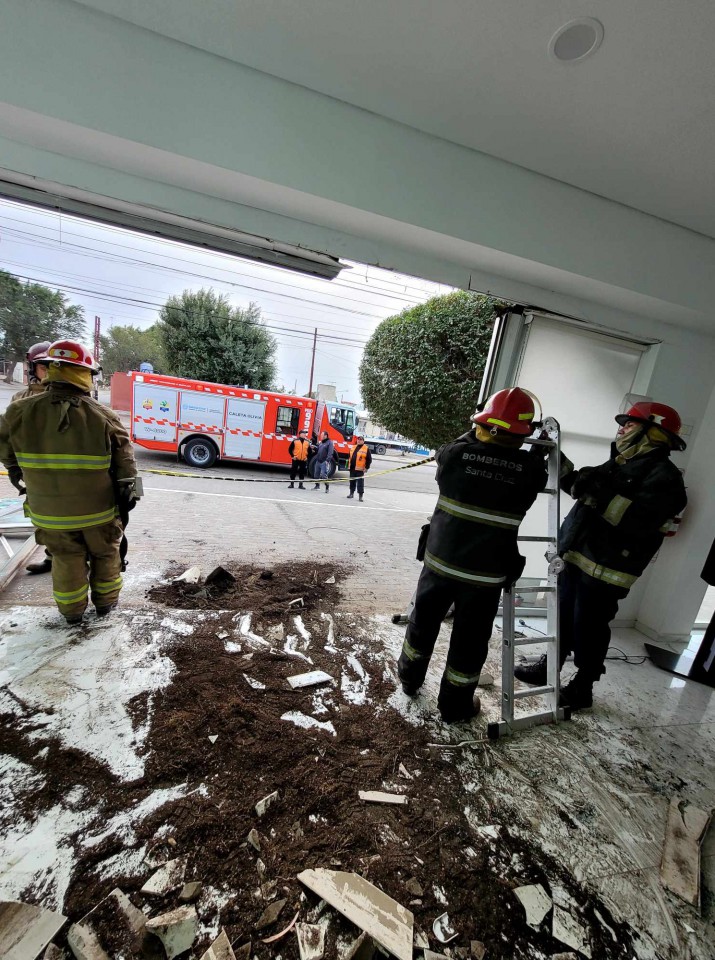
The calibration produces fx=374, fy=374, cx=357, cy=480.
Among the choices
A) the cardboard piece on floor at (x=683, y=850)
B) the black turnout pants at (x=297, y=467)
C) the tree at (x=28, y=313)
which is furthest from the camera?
the black turnout pants at (x=297, y=467)

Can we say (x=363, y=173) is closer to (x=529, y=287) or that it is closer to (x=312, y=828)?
(x=529, y=287)

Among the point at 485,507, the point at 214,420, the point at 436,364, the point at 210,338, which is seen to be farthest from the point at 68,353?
the point at 210,338

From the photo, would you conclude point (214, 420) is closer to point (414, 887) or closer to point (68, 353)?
point (68, 353)

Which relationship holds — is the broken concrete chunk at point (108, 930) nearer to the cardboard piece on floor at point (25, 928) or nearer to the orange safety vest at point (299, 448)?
the cardboard piece on floor at point (25, 928)

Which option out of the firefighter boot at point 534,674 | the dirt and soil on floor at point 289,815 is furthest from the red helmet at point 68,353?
the firefighter boot at point 534,674

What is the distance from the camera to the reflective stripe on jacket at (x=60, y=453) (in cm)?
248

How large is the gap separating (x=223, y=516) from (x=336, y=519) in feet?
6.75

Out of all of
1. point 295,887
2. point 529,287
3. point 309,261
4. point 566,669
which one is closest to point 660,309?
point 529,287

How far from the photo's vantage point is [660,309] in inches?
127

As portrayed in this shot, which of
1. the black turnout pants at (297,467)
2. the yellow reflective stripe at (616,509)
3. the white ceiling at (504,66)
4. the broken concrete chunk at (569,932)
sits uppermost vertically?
the white ceiling at (504,66)

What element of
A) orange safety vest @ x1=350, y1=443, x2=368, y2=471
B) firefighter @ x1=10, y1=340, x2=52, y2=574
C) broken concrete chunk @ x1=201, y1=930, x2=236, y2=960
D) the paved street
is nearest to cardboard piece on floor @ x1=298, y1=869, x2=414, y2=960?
broken concrete chunk @ x1=201, y1=930, x2=236, y2=960

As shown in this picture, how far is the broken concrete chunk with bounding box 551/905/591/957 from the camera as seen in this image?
4.59ft

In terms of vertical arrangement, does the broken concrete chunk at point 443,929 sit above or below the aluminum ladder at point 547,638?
below

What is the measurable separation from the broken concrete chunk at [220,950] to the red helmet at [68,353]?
309 centimetres
